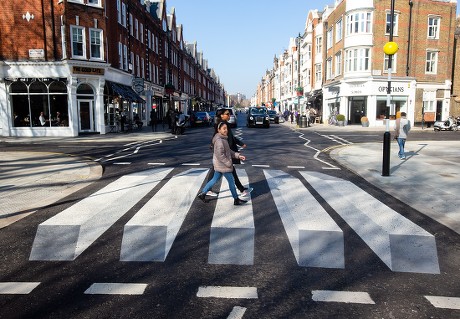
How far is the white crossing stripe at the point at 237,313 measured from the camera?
3.15 meters

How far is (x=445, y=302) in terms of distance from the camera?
3.45 meters

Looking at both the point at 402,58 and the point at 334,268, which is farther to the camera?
the point at 402,58

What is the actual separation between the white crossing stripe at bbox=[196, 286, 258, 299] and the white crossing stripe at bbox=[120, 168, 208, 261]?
3.11 feet

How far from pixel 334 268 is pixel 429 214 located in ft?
10.0

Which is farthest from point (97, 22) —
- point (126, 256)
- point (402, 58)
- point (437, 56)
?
point (437, 56)

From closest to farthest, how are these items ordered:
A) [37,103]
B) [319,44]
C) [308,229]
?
[308,229] < [37,103] < [319,44]

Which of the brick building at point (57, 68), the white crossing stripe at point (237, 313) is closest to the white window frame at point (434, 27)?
the brick building at point (57, 68)

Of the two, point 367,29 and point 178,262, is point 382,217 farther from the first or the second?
point 367,29

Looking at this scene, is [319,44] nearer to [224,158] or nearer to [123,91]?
[123,91]

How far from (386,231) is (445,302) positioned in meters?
1.92

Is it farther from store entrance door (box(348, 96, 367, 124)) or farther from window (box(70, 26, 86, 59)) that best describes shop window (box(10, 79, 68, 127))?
store entrance door (box(348, 96, 367, 124))

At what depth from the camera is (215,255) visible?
176 inches

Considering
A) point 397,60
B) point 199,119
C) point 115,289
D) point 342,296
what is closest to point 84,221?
point 115,289

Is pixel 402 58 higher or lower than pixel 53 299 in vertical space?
higher
